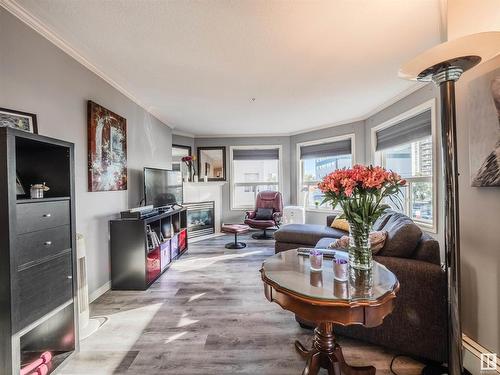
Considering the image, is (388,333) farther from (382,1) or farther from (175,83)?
(175,83)

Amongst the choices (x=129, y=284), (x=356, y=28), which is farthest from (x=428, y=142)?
(x=129, y=284)

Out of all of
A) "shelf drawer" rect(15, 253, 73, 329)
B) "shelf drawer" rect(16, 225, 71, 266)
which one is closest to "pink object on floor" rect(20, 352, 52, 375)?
"shelf drawer" rect(15, 253, 73, 329)

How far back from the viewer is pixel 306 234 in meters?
3.20

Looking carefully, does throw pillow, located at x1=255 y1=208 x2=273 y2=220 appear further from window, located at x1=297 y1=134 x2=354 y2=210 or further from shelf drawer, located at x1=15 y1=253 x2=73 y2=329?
shelf drawer, located at x1=15 y1=253 x2=73 y2=329

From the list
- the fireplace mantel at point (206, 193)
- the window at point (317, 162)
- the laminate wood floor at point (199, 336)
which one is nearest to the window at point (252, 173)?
the fireplace mantel at point (206, 193)

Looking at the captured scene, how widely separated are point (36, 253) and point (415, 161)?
4.09 meters

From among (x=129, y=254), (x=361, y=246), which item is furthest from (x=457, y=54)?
(x=129, y=254)

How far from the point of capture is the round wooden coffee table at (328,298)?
102cm

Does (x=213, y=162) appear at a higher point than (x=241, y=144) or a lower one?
lower

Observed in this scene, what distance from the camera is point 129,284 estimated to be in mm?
2613

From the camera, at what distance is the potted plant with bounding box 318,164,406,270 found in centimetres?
125

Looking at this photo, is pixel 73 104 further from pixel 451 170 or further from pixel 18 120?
pixel 451 170

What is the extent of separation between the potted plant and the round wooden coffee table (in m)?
0.14

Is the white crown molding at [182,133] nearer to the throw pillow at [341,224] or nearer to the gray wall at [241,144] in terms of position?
the gray wall at [241,144]
